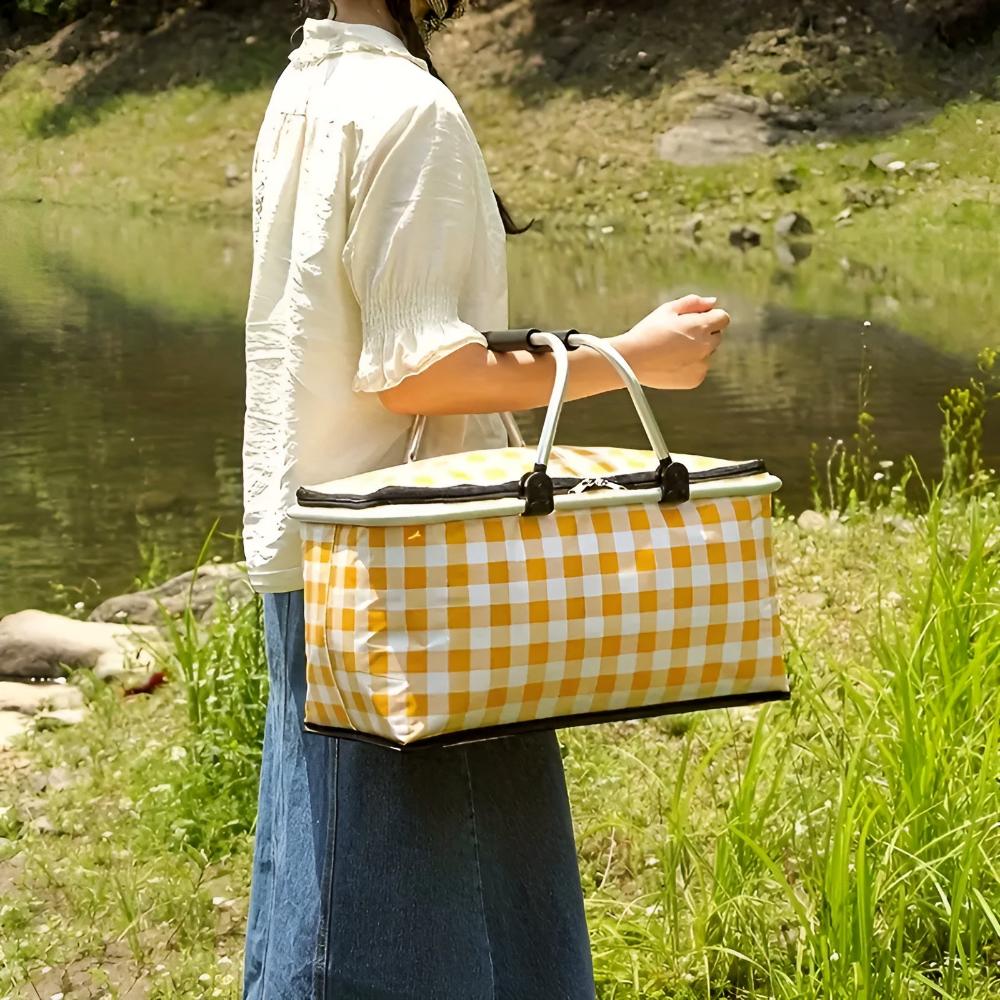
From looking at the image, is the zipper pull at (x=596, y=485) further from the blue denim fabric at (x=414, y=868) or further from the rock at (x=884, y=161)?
the rock at (x=884, y=161)

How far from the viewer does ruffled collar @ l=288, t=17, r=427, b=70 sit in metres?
1.63

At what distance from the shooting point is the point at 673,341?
162 cm

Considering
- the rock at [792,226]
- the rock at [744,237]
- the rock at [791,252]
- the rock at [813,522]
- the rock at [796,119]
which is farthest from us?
the rock at [796,119]

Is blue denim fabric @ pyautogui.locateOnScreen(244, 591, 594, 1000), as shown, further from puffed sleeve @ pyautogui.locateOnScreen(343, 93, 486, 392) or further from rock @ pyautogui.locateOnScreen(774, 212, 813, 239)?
rock @ pyautogui.locateOnScreen(774, 212, 813, 239)

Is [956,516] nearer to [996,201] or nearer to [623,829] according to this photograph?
[623,829]

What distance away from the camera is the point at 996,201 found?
18.9 meters

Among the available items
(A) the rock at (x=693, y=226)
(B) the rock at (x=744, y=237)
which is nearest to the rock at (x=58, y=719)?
(B) the rock at (x=744, y=237)

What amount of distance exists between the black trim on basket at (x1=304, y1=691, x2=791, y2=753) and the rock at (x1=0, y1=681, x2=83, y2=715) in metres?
3.10

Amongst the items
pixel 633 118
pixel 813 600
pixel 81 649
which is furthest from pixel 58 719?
pixel 633 118

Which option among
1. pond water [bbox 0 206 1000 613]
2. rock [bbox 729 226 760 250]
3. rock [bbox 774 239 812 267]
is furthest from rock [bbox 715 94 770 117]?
pond water [bbox 0 206 1000 613]

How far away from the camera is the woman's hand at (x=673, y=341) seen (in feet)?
5.32

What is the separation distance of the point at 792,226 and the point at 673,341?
18.1m

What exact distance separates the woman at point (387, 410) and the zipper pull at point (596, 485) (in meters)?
A: 0.15

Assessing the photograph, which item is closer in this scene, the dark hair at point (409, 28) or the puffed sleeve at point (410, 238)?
the puffed sleeve at point (410, 238)
